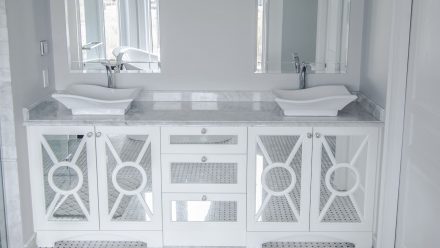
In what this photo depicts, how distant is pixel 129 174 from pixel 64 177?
382 mm

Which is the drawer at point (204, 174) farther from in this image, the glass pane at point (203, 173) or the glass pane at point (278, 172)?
the glass pane at point (278, 172)

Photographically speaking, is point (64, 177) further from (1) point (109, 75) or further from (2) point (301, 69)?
(2) point (301, 69)

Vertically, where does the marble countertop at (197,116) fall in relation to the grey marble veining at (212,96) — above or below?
below

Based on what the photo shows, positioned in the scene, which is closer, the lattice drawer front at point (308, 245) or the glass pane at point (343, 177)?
the glass pane at point (343, 177)

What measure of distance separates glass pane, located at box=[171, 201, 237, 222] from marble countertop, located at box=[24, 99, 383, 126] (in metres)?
0.51

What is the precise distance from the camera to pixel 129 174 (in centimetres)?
306

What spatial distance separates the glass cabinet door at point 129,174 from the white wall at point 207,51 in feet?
1.98

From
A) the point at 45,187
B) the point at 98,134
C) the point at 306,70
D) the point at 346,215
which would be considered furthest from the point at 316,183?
the point at 45,187

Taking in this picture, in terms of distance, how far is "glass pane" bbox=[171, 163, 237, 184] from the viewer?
3045 mm

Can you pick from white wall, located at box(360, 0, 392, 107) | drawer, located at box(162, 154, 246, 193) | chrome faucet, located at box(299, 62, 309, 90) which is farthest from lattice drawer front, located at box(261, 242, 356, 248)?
chrome faucet, located at box(299, 62, 309, 90)

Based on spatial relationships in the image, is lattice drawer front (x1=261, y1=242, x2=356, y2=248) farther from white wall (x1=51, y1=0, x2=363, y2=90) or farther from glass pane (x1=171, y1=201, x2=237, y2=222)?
white wall (x1=51, y1=0, x2=363, y2=90)

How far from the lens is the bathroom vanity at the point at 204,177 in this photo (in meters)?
2.99

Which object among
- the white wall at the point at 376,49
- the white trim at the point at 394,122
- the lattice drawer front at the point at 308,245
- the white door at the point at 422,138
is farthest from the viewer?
the lattice drawer front at the point at 308,245

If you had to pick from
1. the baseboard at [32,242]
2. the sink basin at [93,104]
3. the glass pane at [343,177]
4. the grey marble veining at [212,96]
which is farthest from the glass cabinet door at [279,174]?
the baseboard at [32,242]
